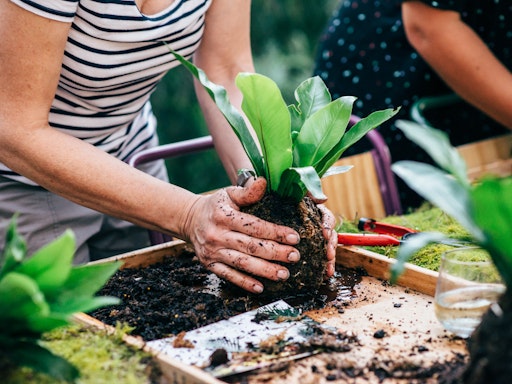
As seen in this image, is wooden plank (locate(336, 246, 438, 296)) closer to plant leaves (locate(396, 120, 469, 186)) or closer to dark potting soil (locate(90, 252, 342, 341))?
dark potting soil (locate(90, 252, 342, 341))

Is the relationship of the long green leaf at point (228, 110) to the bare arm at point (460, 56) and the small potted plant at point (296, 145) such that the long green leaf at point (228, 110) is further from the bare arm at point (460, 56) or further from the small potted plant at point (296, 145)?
the bare arm at point (460, 56)

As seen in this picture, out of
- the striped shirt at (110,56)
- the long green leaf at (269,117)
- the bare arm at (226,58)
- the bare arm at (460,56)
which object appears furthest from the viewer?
the bare arm at (460,56)

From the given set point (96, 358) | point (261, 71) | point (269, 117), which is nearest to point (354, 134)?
point (269, 117)

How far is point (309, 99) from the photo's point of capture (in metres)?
1.49

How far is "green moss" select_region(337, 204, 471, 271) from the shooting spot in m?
1.59

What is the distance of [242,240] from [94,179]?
0.36 meters

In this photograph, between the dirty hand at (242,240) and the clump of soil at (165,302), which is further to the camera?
the dirty hand at (242,240)

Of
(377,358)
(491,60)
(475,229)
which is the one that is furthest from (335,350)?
(491,60)

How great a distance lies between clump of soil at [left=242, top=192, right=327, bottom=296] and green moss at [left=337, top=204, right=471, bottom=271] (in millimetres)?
257

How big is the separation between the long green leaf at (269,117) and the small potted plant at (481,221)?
0.40 metres

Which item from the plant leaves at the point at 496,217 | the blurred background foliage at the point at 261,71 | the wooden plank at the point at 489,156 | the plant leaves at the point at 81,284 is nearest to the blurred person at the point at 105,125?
the plant leaves at the point at 81,284

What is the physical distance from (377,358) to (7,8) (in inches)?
38.1

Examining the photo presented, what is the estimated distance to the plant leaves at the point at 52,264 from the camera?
98 centimetres

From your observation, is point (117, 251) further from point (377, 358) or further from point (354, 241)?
point (377, 358)
